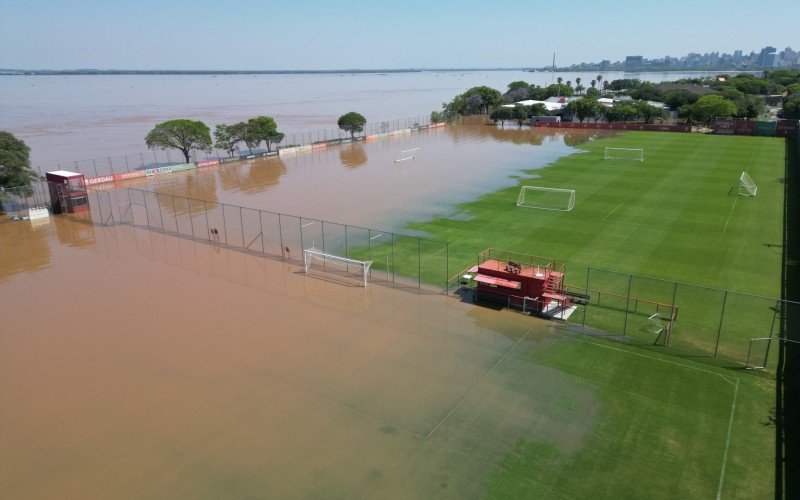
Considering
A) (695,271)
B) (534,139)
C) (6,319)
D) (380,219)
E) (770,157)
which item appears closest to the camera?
(6,319)

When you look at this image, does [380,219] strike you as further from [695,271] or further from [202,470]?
[202,470]

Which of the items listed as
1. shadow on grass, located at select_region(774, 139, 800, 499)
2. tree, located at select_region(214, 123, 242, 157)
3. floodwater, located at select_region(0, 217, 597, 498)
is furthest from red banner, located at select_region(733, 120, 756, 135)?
floodwater, located at select_region(0, 217, 597, 498)

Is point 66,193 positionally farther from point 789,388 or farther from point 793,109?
point 793,109

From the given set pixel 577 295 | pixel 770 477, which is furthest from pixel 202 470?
pixel 577 295

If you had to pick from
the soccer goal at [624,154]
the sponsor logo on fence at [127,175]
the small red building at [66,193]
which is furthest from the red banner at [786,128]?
the small red building at [66,193]

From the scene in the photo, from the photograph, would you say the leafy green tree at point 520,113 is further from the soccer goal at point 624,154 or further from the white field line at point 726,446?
the white field line at point 726,446

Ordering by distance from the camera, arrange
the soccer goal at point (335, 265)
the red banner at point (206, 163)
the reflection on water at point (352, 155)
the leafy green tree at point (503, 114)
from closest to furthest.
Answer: the soccer goal at point (335, 265) < the red banner at point (206, 163) < the reflection on water at point (352, 155) < the leafy green tree at point (503, 114)
